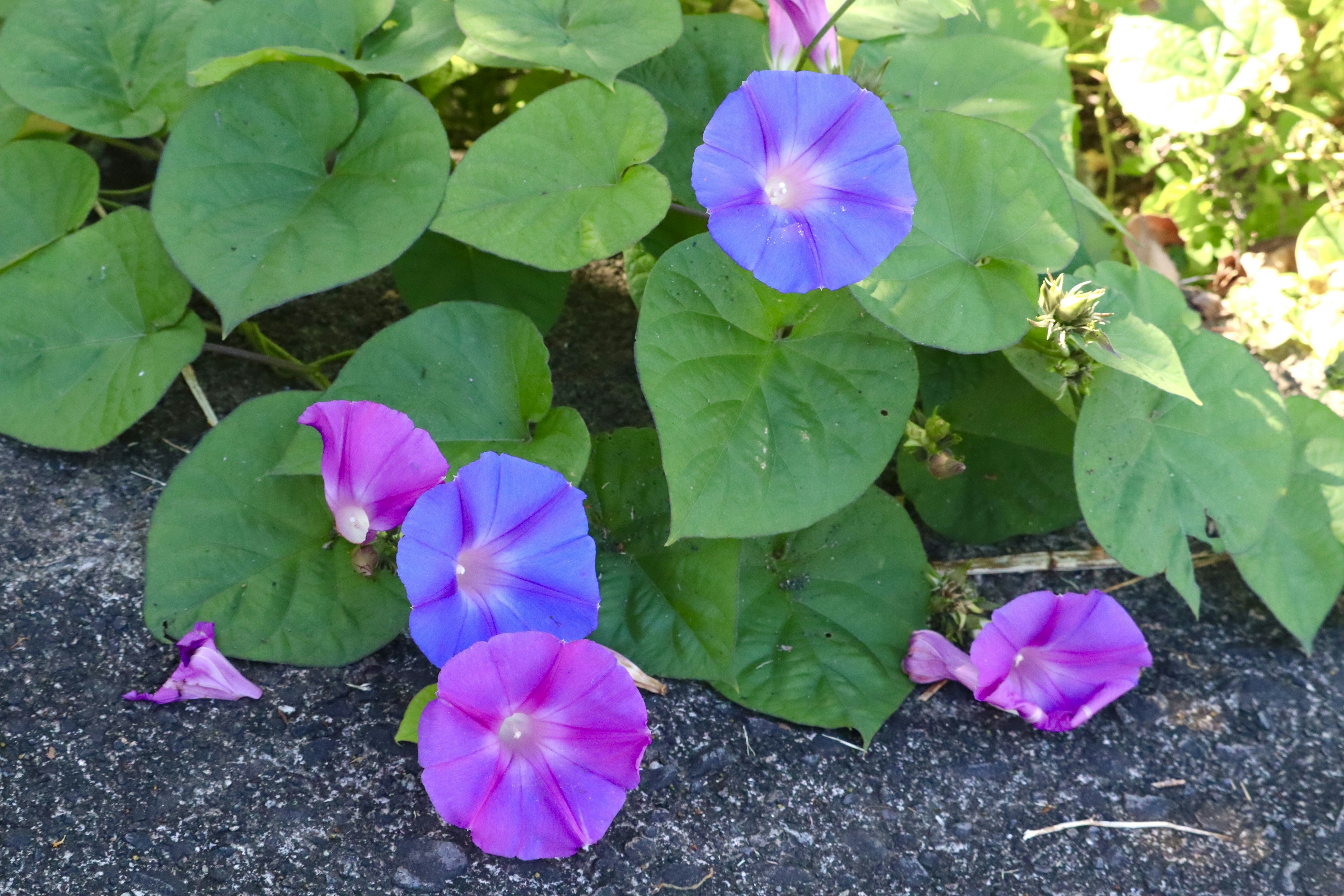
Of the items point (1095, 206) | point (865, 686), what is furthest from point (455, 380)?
point (1095, 206)

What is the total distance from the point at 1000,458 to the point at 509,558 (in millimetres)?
880

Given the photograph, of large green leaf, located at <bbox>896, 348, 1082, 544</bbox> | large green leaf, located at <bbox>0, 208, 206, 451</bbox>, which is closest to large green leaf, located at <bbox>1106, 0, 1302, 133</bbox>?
large green leaf, located at <bbox>896, 348, 1082, 544</bbox>

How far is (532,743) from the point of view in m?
1.11

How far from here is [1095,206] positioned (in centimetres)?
167

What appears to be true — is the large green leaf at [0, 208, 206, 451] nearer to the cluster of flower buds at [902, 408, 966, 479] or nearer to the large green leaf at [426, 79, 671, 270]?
the large green leaf at [426, 79, 671, 270]

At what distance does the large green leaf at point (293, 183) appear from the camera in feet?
4.24

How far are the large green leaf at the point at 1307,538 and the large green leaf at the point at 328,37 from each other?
1409mm

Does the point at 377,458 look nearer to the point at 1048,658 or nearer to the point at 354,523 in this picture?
the point at 354,523

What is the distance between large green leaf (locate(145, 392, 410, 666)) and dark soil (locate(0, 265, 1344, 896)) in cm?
5

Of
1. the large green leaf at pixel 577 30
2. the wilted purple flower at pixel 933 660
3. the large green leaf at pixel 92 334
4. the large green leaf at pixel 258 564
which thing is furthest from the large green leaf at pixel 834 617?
the large green leaf at pixel 92 334

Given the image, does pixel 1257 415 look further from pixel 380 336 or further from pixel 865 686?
pixel 380 336

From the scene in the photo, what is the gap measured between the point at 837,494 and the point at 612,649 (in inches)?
14.0

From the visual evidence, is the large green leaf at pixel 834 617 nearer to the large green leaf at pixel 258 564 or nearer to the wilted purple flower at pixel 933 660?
the wilted purple flower at pixel 933 660

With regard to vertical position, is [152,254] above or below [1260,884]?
above
